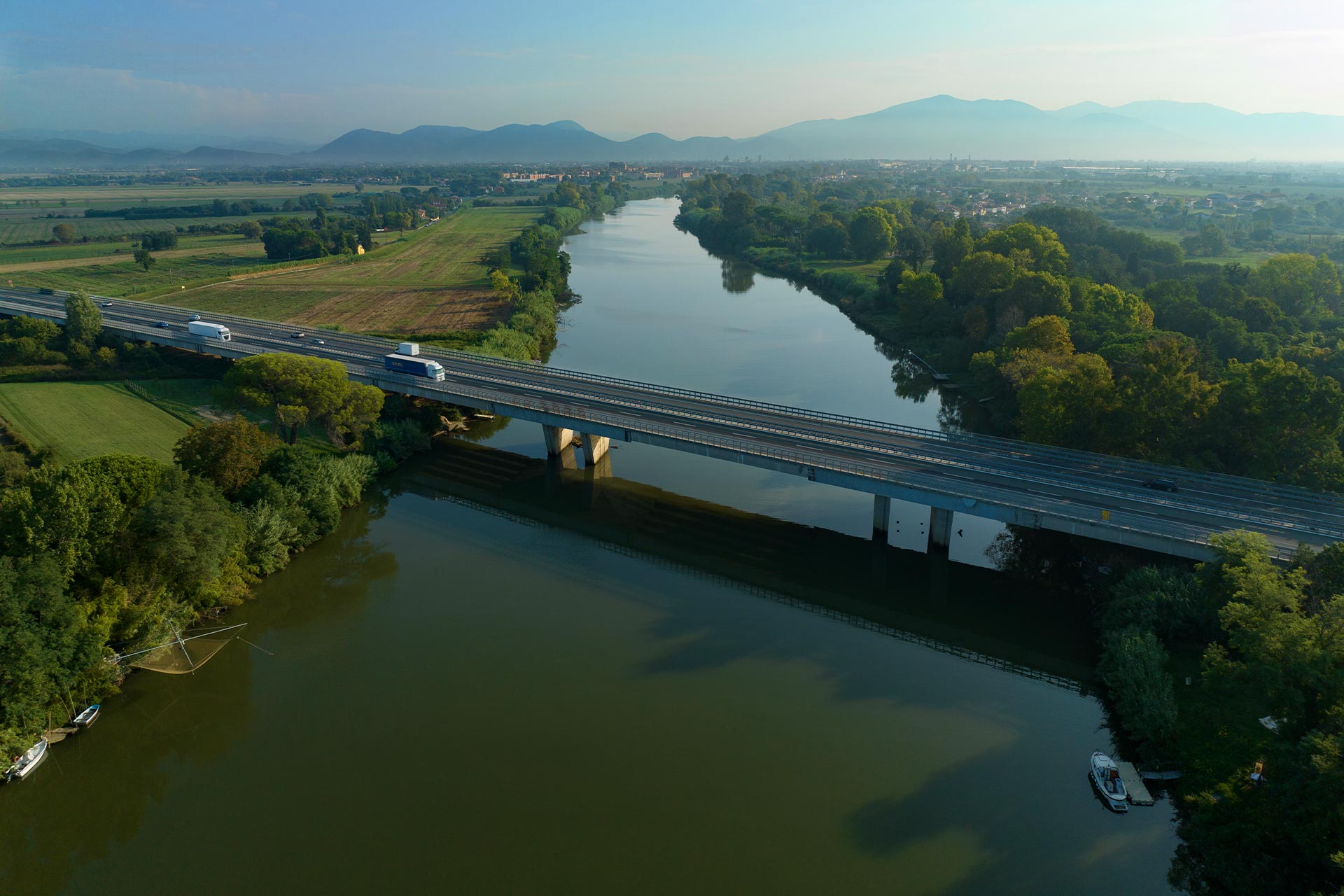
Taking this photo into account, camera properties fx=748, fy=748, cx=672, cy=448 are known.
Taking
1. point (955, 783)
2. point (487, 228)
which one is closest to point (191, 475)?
point (955, 783)

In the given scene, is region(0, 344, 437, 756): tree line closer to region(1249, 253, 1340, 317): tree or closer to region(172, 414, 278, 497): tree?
region(172, 414, 278, 497): tree

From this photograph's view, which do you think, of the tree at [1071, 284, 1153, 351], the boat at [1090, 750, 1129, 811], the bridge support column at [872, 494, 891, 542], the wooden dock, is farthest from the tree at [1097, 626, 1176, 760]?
the tree at [1071, 284, 1153, 351]

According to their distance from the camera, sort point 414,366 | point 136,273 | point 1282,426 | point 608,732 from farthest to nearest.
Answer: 1. point 136,273
2. point 414,366
3. point 1282,426
4. point 608,732

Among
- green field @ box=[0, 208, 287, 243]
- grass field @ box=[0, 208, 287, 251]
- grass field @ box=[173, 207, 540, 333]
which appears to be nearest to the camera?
grass field @ box=[173, 207, 540, 333]

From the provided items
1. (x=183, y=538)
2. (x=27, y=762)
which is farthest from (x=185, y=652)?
(x=27, y=762)

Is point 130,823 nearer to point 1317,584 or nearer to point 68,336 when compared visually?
point 1317,584

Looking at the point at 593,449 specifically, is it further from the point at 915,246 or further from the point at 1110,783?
the point at 915,246

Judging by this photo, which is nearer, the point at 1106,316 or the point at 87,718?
the point at 87,718
